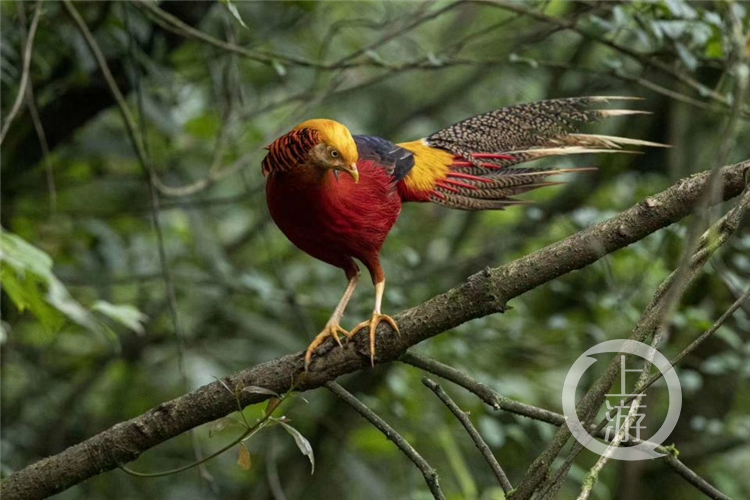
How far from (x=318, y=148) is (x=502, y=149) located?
3.45 feet

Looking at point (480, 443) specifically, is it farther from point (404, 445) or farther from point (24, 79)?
point (24, 79)

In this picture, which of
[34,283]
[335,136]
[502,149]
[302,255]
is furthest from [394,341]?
[302,255]

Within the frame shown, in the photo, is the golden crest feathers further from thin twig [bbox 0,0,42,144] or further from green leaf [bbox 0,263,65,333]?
thin twig [bbox 0,0,42,144]

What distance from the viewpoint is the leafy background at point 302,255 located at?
505 centimetres

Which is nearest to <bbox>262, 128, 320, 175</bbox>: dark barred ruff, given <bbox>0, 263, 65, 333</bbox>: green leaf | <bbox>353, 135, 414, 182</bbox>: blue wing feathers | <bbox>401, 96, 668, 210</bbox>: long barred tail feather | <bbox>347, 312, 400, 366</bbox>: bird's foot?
<bbox>353, 135, 414, 182</bbox>: blue wing feathers

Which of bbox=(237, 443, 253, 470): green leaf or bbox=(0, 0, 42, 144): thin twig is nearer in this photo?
bbox=(237, 443, 253, 470): green leaf

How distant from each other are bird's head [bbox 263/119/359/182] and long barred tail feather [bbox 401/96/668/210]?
0.70 metres

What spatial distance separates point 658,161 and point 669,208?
4.02 meters

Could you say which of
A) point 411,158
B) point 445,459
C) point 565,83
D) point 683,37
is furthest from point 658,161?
point 411,158

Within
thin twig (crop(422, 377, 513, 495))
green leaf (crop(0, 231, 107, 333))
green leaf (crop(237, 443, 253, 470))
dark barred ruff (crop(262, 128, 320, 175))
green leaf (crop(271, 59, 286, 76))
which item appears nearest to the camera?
thin twig (crop(422, 377, 513, 495))

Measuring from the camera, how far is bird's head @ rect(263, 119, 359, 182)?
2.99 metres

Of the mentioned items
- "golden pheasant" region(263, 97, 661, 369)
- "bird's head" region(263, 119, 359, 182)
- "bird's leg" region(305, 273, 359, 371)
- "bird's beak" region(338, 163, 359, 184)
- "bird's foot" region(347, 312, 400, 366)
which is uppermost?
"bird's head" region(263, 119, 359, 182)

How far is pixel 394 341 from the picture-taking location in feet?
9.00

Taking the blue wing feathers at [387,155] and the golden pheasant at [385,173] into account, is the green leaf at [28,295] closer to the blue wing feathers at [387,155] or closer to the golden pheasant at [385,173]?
the golden pheasant at [385,173]
